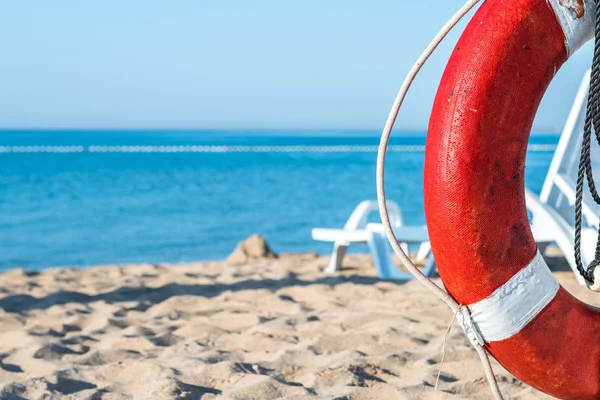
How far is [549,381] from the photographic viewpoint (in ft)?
6.21

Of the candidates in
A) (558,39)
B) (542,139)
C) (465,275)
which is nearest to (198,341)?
(465,275)

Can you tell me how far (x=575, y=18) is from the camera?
5.96ft

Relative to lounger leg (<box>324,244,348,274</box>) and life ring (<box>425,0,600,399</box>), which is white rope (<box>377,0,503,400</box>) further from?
lounger leg (<box>324,244,348,274</box>)

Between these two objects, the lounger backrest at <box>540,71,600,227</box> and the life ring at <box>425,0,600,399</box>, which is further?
the lounger backrest at <box>540,71,600,227</box>

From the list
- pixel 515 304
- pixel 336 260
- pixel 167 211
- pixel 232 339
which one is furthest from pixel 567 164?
pixel 167 211

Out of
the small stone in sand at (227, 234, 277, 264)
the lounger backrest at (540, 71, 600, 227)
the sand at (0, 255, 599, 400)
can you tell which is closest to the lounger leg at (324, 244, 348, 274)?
the sand at (0, 255, 599, 400)

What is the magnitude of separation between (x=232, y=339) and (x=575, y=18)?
202 cm

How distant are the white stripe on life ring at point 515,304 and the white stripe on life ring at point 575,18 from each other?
21.9 inches

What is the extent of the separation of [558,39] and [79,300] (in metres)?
3.19

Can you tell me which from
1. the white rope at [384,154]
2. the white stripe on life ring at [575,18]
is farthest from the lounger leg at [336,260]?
the white stripe on life ring at [575,18]

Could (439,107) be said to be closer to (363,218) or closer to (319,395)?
(319,395)

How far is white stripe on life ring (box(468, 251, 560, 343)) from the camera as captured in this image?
179 centimetres

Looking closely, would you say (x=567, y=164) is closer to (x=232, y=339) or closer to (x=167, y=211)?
(x=232, y=339)

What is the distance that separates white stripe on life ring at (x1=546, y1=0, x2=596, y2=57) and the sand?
45.2 inches
